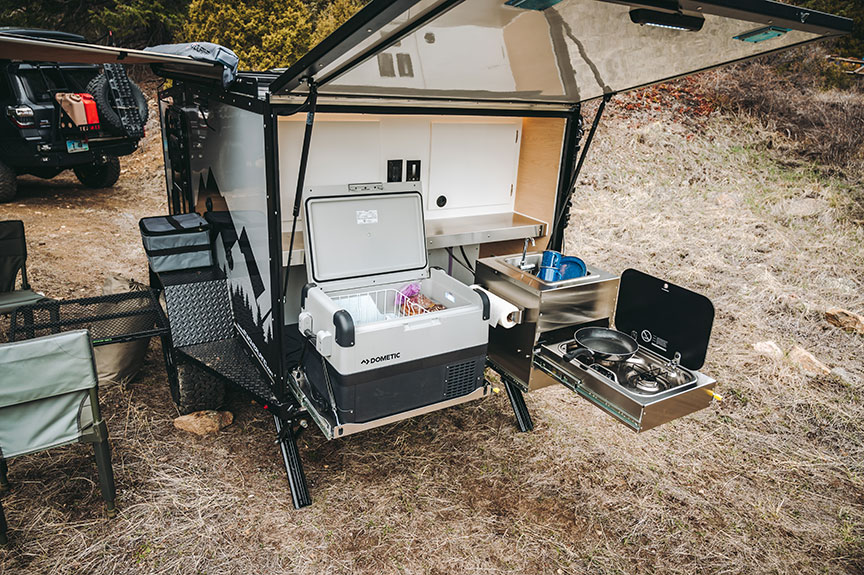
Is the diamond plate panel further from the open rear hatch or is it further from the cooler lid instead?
the open rear hatch

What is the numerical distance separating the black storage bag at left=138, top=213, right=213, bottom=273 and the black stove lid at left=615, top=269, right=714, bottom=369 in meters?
2.60

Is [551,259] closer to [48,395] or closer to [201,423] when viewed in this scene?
[201,423]

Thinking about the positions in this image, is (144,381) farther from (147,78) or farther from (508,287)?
(147,78)

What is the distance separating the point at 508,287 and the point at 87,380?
2121 mm

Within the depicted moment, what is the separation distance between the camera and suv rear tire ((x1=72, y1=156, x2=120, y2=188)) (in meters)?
8.27

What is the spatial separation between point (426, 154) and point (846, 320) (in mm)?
4386

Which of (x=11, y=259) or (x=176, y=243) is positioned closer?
(x=176, y=243)

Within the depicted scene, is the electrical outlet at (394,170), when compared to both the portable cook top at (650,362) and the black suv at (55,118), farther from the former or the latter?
the black suv at (55,118)

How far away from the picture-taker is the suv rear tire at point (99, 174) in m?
8.27

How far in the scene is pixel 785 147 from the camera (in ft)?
30.9

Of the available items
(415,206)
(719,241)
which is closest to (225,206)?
(415,206)

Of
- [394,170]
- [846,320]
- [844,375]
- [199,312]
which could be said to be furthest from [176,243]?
[846,320]

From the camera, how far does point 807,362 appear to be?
461 cm

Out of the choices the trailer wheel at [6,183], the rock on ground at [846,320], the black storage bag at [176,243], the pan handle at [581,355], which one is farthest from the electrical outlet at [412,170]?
the trailer wheel at [6,183]
